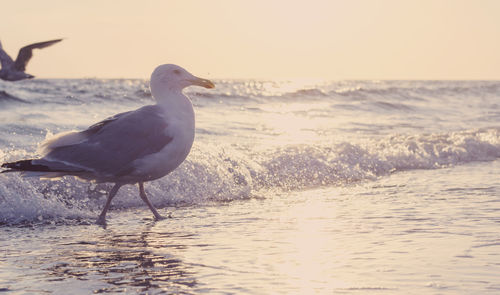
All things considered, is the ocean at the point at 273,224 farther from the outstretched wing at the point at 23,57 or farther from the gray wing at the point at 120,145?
the outstretched wing at the point at 23,57

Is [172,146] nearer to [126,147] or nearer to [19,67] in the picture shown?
[126,147]

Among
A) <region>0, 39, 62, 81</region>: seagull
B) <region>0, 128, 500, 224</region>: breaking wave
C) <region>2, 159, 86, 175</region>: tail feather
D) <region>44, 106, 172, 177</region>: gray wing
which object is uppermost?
<region>0, 39, 62, 81</region>: seagull

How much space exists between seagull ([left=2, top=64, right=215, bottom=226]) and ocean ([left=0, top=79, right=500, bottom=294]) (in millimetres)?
521

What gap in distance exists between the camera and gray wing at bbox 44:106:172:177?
6.04 m

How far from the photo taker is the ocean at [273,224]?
407 centimetres

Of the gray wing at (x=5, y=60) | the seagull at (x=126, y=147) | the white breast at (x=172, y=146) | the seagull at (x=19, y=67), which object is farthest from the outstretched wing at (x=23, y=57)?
the white breast at (x=172, y=146)

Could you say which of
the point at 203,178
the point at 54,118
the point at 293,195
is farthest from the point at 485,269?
the point at 54,118

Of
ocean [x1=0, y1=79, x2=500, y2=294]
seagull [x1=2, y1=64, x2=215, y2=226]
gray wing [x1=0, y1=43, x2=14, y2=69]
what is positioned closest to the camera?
ocean [x1=0, y1=79, x2=500, y2=294]

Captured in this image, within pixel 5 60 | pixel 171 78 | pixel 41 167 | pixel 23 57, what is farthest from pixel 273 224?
pixel 5 60

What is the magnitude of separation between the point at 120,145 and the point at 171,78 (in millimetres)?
831

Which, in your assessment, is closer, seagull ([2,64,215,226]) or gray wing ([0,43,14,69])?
seagull ([2,64,215,226])

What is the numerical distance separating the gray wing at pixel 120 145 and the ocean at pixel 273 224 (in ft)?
1.90

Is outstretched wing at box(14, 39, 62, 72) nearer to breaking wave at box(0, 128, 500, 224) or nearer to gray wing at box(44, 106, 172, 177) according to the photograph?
breaking wave at box(0, 128, 500, 224)

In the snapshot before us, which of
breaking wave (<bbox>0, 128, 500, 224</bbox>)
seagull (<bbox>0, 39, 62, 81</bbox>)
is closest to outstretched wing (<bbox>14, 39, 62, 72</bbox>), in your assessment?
seagull (<bbox>0, 39, 62, 81</bbox>)
